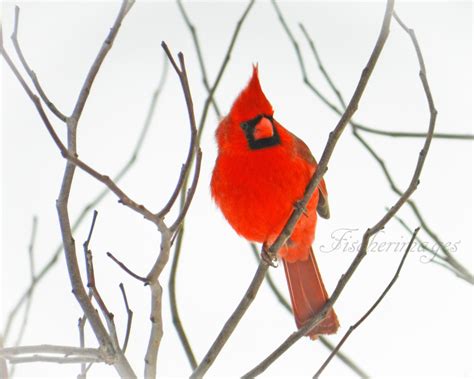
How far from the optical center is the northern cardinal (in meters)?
2.71

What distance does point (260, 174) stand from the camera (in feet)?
9.00

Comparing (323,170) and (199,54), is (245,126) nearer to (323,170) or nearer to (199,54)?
(199,54)

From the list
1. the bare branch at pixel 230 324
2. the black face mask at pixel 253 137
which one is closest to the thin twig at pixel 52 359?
the bare branch at pixel 230 324

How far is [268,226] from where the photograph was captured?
9.09 feet

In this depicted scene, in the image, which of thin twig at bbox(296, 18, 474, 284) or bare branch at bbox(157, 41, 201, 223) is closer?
bare branch at bbox(157, 41, 201, 223)

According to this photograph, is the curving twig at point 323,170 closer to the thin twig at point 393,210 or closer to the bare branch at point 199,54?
the thin twig at point 393,210

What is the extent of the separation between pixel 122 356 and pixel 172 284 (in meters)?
0.54

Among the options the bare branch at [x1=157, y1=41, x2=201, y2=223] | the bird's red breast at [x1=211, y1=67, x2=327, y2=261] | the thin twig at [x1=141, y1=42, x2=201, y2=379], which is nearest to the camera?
the bare branch at [x1=157, y1=41, x2=201, y2=223]

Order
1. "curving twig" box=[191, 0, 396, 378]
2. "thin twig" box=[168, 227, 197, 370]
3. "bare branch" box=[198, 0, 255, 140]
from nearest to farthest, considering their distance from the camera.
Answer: "curving twig" box=[191, 0, 396, 378] → "thin twig" box=[168, 227, 197, 370] → "bare branch" box=[198, 0, 255, 140]

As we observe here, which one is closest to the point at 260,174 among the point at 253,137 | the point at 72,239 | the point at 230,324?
the point at 253,137

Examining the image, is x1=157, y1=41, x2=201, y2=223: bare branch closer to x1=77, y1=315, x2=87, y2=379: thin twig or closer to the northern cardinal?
x1=77, y1=315, x2=87, y2=379: thin twig

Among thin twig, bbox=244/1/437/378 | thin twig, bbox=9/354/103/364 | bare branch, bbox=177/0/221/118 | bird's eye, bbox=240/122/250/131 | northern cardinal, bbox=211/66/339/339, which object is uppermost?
bare branch, bbox=177/0/221/118

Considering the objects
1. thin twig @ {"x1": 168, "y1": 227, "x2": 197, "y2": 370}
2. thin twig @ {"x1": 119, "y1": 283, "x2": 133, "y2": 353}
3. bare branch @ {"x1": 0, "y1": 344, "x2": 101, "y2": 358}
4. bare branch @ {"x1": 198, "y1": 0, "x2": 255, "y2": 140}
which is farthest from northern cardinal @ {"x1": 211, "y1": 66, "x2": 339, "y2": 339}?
bare branch @ {"x1": 0, "y1": 344, "x2": 101, "y2": 358}

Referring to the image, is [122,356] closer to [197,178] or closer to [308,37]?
[197,178]
